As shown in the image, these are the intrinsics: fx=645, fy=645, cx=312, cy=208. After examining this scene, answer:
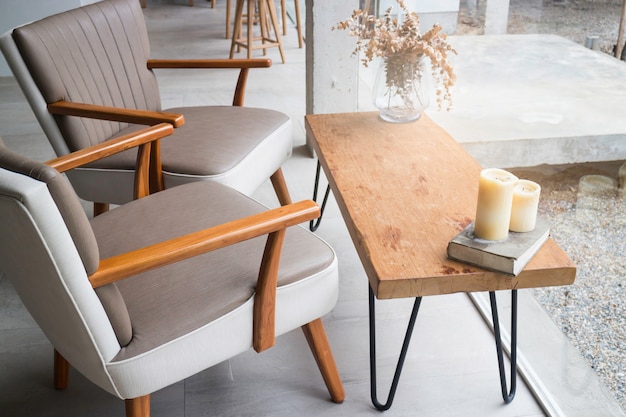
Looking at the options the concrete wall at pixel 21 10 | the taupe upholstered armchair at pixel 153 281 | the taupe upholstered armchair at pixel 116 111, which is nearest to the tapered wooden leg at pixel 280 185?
the taupe upholstered armchair at pixel 116 111

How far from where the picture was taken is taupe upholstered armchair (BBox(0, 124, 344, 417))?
43.4 inches

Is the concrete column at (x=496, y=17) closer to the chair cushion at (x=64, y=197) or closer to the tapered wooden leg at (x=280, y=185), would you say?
the tapered wooden leg at (x=280, y=185)

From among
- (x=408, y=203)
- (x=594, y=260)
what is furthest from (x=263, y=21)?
(x=594, y=260)

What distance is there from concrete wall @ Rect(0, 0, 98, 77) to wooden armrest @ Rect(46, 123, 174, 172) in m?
3.42

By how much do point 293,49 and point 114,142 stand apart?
3849 millimetres

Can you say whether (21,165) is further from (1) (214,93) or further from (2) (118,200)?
(1) (214,93)

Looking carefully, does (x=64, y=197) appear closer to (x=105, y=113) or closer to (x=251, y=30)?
(x=105, y=113)

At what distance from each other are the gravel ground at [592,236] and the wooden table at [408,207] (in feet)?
0.52

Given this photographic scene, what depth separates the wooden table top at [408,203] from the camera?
4.41ft

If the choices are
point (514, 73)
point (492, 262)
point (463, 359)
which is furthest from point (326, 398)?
point (514, 73)

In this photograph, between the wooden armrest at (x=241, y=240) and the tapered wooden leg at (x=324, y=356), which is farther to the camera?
the tapered wooden leg at (x=324, y=356)

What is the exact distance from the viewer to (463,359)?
187 centimetres

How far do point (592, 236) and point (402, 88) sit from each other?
0.78 metres

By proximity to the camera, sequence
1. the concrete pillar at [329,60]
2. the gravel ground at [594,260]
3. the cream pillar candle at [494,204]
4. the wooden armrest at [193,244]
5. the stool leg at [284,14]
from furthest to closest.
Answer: the stool leg at [284,14]
the concrete pillar at [329,60]
the gravel ground at [594,260]
the cream pillar candle at [494,204]
the wooden armrest at [193,244]
